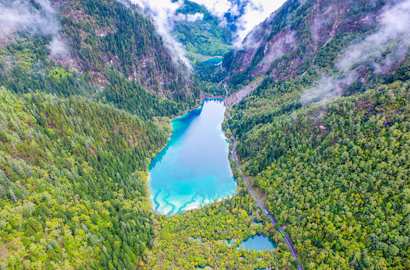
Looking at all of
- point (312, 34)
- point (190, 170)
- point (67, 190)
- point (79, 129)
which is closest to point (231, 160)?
point (190, 170)

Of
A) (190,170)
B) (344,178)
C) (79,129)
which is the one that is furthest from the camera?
(190,170)

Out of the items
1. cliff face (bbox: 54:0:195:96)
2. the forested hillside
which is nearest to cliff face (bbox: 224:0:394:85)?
the forested hillside

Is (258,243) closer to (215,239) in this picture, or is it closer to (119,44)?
(215,239)

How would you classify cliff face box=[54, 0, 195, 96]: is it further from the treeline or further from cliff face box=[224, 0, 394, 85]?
cliff face box=[224, 0, 394, 85]

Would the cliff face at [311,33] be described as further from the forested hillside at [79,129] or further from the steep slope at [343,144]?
the forested hillside at [79,129]

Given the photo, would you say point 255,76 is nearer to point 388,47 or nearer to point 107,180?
point 388,47

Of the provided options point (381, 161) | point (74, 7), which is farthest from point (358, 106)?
point (74, 7)
